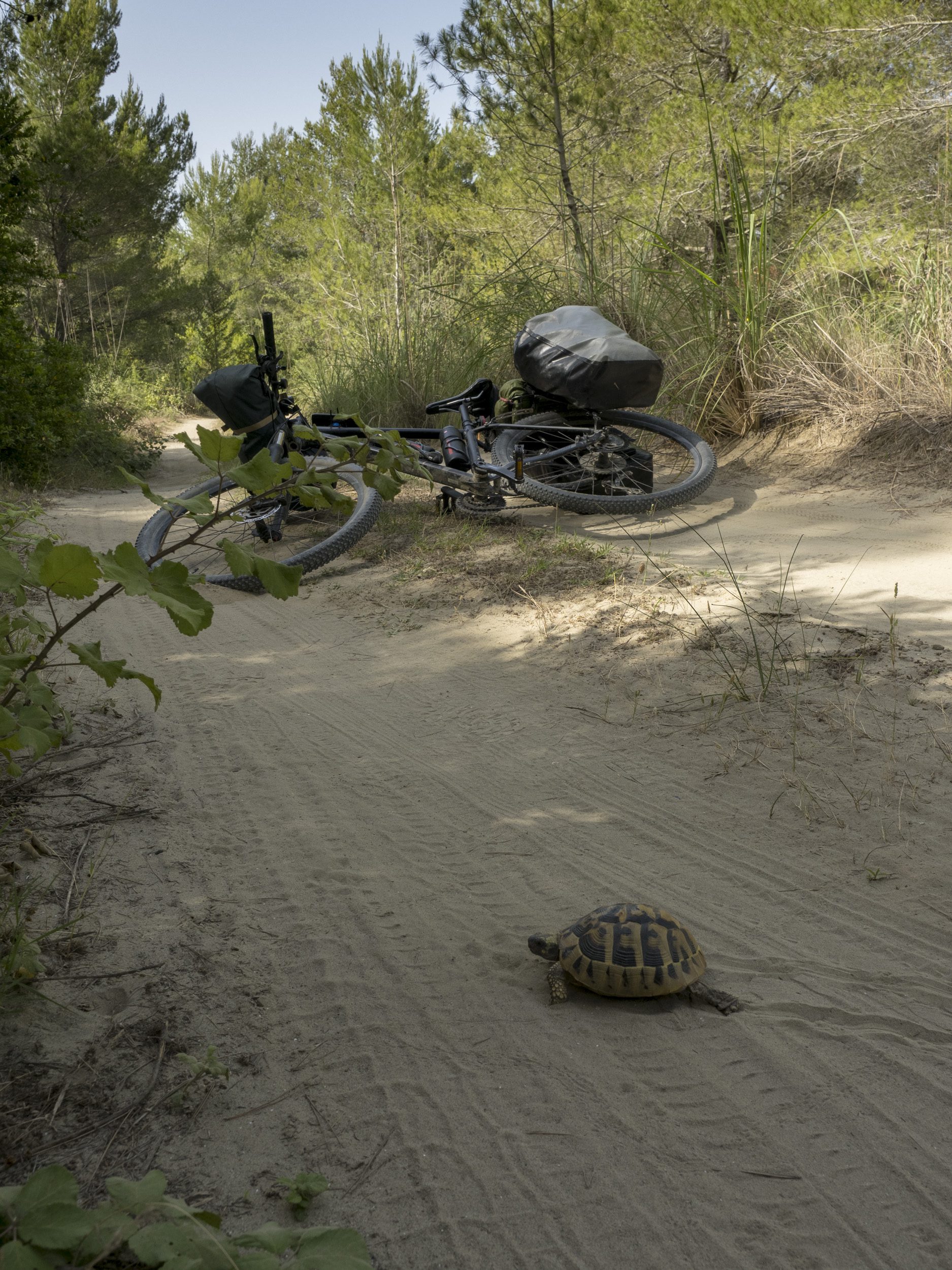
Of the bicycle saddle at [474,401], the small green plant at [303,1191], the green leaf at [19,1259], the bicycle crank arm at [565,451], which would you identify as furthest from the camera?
the bicycle saddle at [474,401]

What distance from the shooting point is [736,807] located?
2863 millimetres

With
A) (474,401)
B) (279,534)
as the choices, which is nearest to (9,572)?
(279,534)

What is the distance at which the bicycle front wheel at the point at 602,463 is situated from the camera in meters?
6.02

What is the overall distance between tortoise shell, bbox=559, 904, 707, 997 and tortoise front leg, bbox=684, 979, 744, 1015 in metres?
0.04

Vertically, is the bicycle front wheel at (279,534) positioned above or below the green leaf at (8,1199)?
above

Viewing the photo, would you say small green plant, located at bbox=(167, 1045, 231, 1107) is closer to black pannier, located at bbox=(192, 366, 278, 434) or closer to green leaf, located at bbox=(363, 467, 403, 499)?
green leaf, located at bbox=(363, 467, 403, 499)

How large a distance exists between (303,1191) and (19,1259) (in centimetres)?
67

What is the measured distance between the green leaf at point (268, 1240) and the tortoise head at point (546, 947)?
111 cm

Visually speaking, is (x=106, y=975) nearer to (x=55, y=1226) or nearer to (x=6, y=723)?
(x=6, y=723)

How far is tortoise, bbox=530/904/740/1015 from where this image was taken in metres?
2.00

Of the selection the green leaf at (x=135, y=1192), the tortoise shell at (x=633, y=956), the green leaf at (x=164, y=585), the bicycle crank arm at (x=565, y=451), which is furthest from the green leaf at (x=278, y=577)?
the bicycle crank arm at (x=565, y=451)

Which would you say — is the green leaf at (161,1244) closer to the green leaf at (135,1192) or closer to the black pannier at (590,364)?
the green leaf at (135,1192)

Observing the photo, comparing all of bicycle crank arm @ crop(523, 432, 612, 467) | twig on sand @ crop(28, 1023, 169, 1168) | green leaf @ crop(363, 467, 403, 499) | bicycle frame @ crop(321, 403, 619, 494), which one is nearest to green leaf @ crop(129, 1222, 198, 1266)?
twig on sand @ crop(28, 1023, 169, 1168)

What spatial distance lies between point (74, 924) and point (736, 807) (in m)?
1.99
